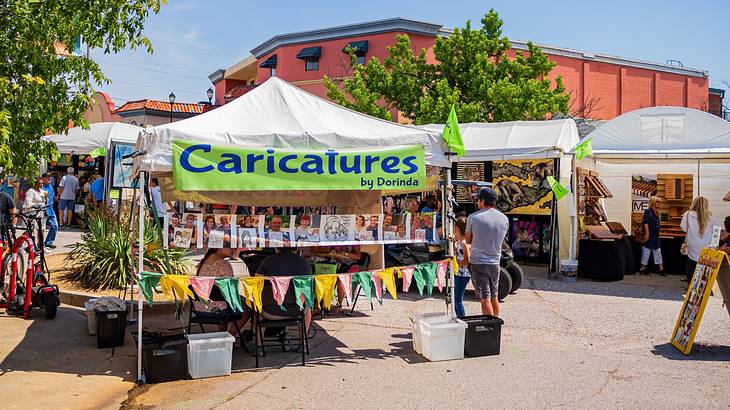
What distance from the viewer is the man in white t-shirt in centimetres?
2100

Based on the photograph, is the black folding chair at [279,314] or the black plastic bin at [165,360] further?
the black folding chair at [279,314]

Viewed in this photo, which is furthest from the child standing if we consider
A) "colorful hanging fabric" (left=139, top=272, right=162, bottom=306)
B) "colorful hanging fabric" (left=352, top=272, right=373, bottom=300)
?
"colorful hanging fabric" (left=139, top=272, right=162, bottom=306)

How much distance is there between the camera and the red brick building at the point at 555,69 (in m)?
34.5

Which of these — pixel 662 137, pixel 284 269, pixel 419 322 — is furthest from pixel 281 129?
pixel 662 137

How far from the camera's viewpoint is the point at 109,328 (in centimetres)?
774

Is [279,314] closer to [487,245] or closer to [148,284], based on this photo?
[148,284]

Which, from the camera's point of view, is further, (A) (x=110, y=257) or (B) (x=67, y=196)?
(B) (x=67, y=196)

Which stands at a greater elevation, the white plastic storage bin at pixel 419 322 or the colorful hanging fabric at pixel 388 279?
the colorful hanging fabric at pixel 388 279

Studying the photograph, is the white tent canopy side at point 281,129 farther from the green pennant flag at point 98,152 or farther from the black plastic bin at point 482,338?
the green pennant flag at point 98,152

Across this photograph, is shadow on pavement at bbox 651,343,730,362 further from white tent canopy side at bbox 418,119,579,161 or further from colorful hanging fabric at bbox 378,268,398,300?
white tent canopy side at bbox 418,119,579,161

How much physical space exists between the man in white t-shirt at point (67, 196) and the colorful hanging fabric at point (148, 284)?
1584 centimetres

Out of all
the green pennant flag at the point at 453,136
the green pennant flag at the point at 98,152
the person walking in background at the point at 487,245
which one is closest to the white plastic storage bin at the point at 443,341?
the person walking in background at the point at 487,245

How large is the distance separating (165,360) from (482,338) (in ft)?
10.9

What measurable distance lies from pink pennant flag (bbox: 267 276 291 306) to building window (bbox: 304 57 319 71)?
31.1 meters
